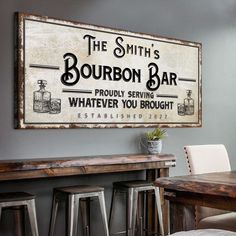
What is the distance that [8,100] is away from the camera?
11.7 ft

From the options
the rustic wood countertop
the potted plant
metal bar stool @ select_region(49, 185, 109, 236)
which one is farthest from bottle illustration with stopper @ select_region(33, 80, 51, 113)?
the potted plant

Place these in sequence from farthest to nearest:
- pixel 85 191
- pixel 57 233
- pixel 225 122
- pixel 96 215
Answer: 1. pixel 225 122
2. pixel 96 215
3. pixel 57 233
4. pixel 85 191

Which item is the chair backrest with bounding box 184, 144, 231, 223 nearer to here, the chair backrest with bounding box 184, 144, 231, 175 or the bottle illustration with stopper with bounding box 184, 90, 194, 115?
the chair backrest with bounding box 184, 144, 231, 175

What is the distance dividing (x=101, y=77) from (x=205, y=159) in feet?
4.38

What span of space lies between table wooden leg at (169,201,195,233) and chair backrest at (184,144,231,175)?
0.51 meters

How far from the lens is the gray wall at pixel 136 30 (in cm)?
358

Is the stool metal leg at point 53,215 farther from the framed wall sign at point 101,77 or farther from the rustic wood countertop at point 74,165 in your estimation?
the framed wall sign at point 101,77

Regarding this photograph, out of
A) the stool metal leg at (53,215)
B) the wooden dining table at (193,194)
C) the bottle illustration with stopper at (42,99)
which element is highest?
the bottle illustration with stopper at (42,99)

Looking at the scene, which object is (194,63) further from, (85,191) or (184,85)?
(85,191)

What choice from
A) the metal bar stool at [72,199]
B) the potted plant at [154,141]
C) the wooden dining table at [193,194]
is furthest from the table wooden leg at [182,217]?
the potted plant at [154,141]

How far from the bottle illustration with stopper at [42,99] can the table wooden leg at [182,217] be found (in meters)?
1.52

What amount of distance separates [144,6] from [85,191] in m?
2.12

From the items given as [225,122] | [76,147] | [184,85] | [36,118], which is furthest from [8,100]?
[225,122]

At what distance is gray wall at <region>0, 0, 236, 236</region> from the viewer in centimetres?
358
